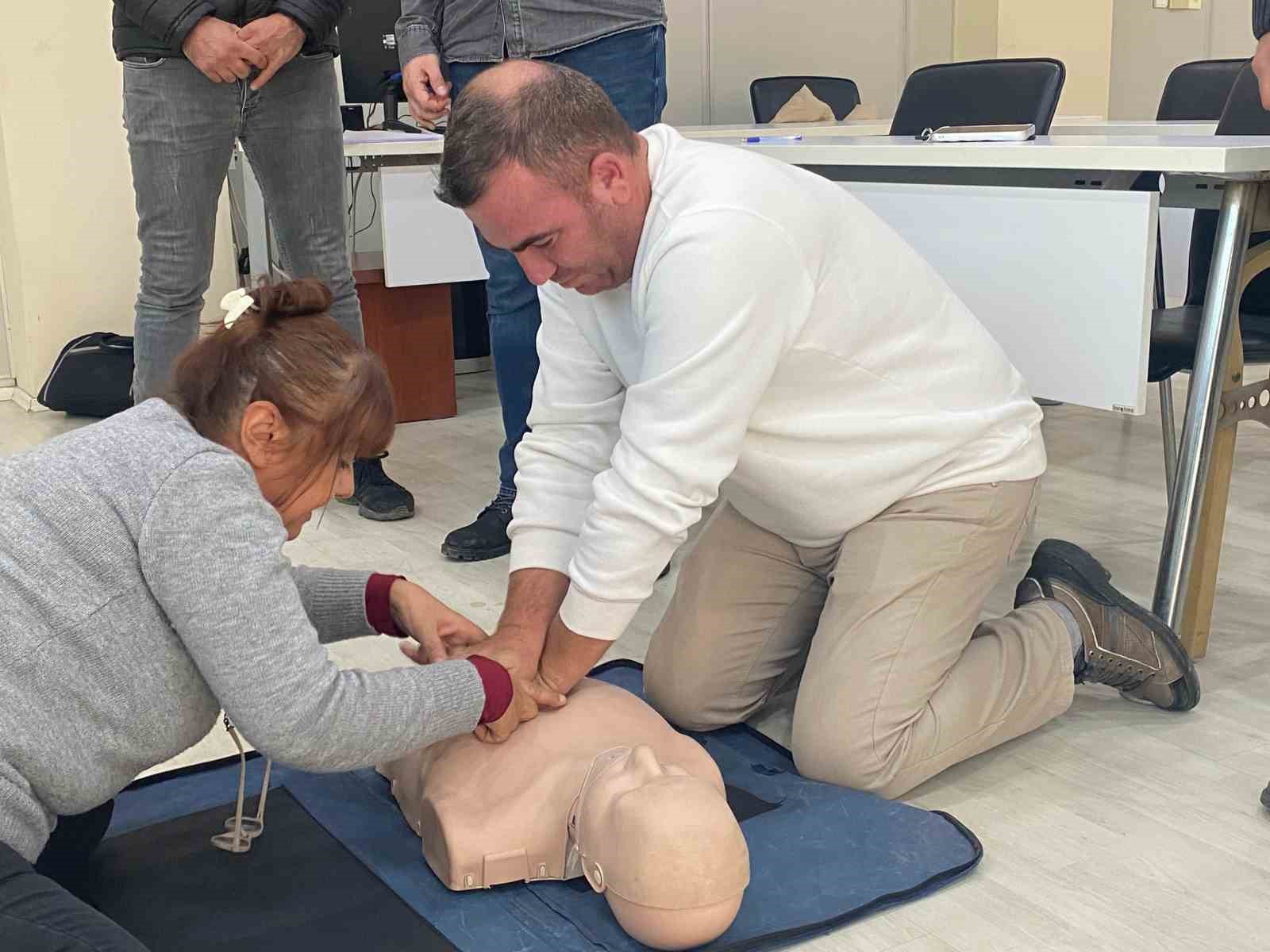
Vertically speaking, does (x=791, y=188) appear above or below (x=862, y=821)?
above

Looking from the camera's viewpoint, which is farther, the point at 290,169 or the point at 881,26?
the point at 881,26

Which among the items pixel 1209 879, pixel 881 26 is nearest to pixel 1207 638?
pixel 1209 879

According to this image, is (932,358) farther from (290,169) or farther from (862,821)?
(290,169)

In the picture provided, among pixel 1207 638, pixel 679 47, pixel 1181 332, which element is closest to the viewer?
pixel 1207 638

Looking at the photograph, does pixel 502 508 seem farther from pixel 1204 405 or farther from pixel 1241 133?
pixel 1241 133

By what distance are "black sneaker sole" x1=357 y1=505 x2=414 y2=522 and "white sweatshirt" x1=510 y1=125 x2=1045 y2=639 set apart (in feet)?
3.67

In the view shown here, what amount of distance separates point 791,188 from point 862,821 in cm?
68

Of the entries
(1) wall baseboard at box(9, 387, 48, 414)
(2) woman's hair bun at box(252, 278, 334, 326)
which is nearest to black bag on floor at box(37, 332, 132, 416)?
(1) wall baseboard at box(9, 387, 48, 414)

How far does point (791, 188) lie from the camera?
1.50 meters

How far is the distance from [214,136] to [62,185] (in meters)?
1.71

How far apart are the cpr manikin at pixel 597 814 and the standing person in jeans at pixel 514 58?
0.82 meters

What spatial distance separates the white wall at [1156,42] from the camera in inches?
266

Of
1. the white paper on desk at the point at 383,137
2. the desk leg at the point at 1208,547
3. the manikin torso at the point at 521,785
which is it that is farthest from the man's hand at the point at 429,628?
the white paper on desk at the point at 383,137

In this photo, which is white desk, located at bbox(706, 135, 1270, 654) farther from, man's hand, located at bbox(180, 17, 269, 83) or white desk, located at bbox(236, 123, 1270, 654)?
man's hand, located at bbox(180, 17, 269, 83)
